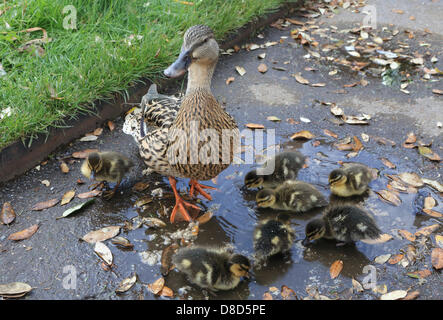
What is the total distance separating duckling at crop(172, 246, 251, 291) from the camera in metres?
2.44

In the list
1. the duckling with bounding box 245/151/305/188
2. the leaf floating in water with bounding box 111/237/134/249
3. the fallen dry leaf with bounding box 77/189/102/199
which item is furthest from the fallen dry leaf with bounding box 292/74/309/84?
the leaf floating in water with bounding box 111/237/134/249

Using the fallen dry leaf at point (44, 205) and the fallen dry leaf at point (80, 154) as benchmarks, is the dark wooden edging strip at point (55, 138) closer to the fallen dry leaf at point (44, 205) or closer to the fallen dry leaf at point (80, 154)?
the fallen dry leaf at point (80, 154)

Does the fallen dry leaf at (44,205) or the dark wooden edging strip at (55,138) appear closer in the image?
the fallen dry leaf at (44,205)

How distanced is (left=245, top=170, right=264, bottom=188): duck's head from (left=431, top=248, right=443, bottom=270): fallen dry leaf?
47.0 inches

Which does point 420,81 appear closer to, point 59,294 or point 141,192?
point 141,192

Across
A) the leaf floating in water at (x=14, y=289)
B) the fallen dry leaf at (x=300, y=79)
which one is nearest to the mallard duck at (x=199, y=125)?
the leaf floating in water at (x=14, y=289)

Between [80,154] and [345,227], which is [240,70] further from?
[345,227]

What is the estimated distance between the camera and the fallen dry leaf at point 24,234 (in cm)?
286

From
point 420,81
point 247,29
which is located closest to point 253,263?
point 420,81

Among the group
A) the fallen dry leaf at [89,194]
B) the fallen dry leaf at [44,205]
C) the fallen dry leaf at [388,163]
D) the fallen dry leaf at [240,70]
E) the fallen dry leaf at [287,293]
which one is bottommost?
the fallen dry leaf at [287,293]

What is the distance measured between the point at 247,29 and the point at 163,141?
2.81 meters

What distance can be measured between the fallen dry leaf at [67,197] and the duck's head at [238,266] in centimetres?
135

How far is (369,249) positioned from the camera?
2.79 metres

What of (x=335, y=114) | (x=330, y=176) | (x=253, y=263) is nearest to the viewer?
(x=253, y=263)
